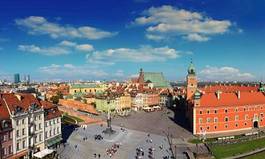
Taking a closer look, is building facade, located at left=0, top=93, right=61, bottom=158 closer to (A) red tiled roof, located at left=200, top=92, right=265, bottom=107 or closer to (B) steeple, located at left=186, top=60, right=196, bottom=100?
(A) red tiled roof, located at left=200, top=92, right=265, bottom=107

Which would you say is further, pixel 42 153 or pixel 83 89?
pixel 83 89

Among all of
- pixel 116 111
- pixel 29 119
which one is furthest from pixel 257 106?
pixel 29 119

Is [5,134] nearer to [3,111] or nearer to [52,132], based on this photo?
[3,111]

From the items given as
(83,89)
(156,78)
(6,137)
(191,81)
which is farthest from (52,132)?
(156,78)

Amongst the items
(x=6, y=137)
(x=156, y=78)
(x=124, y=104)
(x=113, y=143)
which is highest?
(x=156, y=78)

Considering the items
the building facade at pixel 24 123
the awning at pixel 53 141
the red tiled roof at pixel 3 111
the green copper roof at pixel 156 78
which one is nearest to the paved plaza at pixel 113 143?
the awning at pixel 53 141

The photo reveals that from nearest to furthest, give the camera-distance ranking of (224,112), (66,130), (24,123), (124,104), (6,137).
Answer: (6,137), (24,123), (66,130), (224,112), (124,104)
